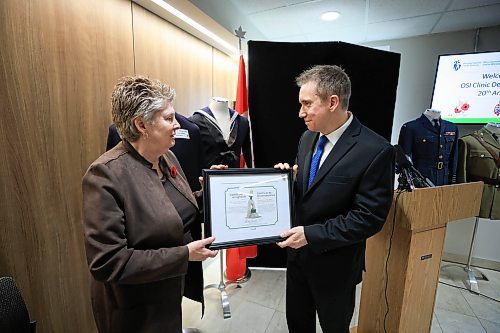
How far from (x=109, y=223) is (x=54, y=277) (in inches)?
38.2

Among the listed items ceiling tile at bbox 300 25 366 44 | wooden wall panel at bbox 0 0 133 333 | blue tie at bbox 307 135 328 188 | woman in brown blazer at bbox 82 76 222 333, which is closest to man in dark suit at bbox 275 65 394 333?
blue tie at bbox 307 135 328 188

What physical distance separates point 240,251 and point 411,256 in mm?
1436

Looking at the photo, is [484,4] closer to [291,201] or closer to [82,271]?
[291,201]

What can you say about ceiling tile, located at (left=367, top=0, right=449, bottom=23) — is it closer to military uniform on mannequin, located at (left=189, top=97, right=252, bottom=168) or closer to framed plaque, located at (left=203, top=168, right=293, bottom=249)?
military uniform on mannequin, located at (left=189, top=97, right=252, bottom=168)

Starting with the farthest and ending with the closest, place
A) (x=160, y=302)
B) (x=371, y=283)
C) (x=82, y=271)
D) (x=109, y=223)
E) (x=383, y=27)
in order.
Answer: (x=383, y=27) < (x=371, y=283) < (x=82, y=271) < (x=160, y=302) < (x=109, y=223)

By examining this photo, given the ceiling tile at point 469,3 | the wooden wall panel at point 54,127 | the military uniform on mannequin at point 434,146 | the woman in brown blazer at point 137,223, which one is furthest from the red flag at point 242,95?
the ceiling tile at point 469,3

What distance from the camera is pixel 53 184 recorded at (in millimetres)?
1442

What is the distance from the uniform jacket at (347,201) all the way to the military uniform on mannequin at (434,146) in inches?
71.6

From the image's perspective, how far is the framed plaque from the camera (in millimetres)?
1157

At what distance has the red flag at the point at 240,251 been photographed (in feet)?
7.93

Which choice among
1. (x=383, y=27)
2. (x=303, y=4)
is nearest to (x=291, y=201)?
(x=303, y=4)

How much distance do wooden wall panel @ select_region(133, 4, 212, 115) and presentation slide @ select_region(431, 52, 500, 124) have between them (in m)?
2.63

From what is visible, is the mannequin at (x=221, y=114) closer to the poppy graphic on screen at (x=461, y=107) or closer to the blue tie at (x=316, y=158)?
the blue tie at (x=316, y=158)

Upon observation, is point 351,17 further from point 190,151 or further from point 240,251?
point 240,251
